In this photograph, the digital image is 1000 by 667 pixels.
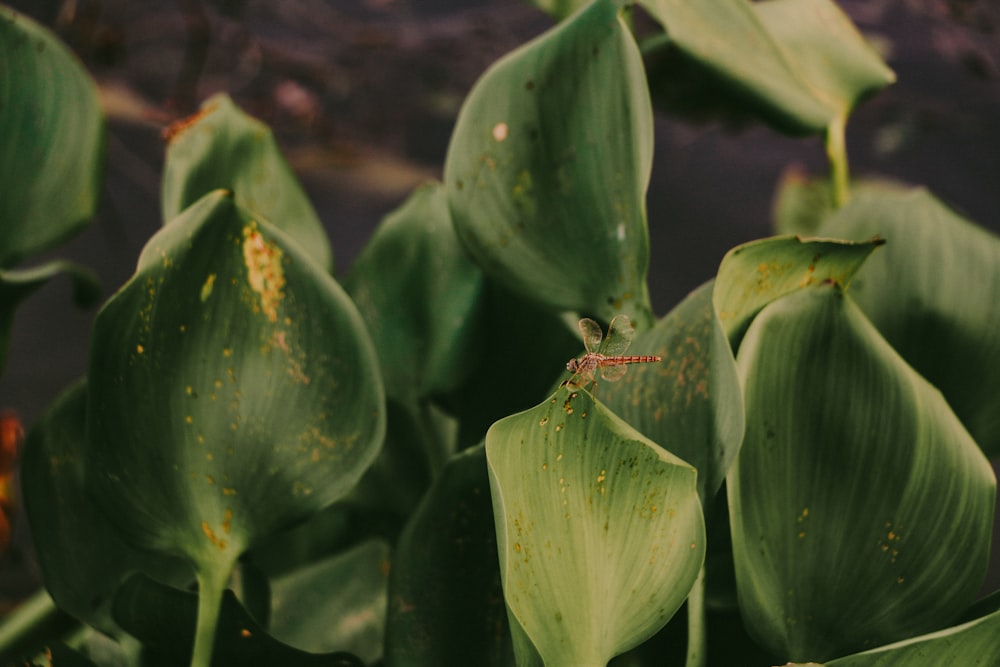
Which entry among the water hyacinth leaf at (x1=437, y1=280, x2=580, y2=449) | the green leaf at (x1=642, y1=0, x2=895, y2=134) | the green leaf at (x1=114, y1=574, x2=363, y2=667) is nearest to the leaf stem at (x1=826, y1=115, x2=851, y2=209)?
the green leaf at (x1=642, y1=0, x2=895, y2=134)

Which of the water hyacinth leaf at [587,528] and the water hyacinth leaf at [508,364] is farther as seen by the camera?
the water hyacinth leaf at [508,364]

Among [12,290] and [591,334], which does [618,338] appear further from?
[12,290]

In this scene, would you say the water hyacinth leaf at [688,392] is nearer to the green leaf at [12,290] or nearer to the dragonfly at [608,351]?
the dragonfly at [608,351]

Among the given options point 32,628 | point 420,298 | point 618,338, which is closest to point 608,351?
point 618,338

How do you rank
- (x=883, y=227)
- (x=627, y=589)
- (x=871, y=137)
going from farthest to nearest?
(x=871, y=137) < (x=883, y=227) < (x=627, y=589)

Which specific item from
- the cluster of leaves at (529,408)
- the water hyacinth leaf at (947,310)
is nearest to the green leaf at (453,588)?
the cluster of leaves at (529,408)

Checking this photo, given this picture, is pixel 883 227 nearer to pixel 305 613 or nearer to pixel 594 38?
pixel 594 38

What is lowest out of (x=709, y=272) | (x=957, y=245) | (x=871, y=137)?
(x=709, y=272)

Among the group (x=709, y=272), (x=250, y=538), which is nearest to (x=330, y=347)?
(x=250, y=538)
